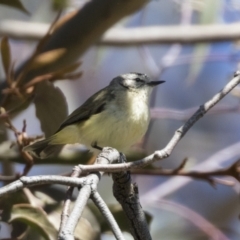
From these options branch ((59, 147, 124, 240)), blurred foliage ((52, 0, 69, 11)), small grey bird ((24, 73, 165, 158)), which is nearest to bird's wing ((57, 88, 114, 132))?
small grey bird ((24, 73, 165, 158))

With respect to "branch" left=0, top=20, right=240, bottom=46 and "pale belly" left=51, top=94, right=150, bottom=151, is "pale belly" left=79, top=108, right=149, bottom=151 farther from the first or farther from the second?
"branch" left=0, top=20, right=240, bottom=46

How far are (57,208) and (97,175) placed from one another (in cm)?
85

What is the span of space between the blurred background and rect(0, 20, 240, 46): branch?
3 centimetres

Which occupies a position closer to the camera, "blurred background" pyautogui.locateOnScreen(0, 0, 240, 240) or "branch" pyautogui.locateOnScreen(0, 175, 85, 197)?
"branch" pyautogui.locateOnScreen(0, 175, 85, 197)

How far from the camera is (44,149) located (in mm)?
1968

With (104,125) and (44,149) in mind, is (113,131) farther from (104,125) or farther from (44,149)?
(44,149)

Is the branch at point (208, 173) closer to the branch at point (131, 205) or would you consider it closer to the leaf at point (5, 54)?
the branch at point (131, 205)

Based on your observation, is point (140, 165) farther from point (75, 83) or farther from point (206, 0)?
point (75, 83)

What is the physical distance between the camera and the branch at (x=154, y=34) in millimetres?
2371

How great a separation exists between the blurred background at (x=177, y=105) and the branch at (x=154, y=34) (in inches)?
1.3

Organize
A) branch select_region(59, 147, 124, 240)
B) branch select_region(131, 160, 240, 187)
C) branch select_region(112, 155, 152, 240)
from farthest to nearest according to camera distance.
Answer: branch select_region(131, 160, 240, 187), branch select_region(112, 155, 152, 240), branch select_region(59, 147, 124, 240)

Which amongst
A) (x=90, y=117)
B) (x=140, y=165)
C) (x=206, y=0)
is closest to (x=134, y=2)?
(x=90, y=117)

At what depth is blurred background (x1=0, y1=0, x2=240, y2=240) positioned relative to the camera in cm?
269

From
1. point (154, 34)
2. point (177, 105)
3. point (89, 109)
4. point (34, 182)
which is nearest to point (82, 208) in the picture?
point (34, 182)
